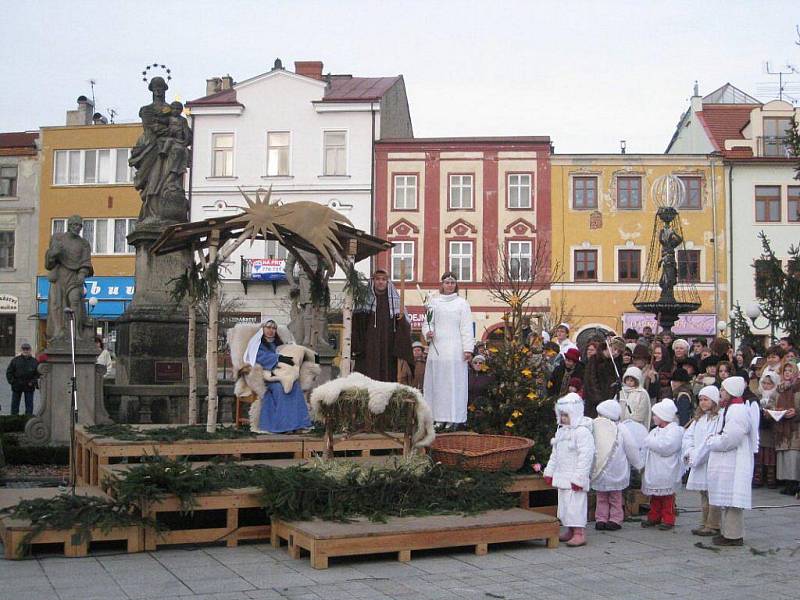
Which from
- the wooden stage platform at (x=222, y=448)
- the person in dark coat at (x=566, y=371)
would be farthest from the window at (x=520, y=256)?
the wooden stage platform at (x=222, y=448)

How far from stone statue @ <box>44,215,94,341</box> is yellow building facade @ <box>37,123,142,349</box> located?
28591 mm

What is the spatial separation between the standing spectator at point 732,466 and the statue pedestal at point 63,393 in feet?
28.6

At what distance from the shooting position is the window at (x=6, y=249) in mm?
44188

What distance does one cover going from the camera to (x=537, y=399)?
10844 millimetres

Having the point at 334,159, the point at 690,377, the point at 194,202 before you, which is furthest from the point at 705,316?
the point at 690,377

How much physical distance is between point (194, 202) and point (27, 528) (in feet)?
116

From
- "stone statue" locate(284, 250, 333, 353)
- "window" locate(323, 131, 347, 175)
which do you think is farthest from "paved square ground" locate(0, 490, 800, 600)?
"window" locate(323, 131, 347, 175)

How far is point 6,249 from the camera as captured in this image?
1747 inches

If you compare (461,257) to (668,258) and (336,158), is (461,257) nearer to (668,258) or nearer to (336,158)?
(336,158)

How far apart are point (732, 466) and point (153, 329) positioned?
30.0 ft

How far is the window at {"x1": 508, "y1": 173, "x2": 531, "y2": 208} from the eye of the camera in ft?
136

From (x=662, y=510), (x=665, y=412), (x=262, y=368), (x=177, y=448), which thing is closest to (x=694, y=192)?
(x=262, y=368)

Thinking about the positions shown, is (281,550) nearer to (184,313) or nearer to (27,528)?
(27,528)

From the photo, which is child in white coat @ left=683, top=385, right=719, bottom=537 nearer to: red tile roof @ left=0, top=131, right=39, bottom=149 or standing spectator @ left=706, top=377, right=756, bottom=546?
standing spectator @ left=706, top=377, right=756, bottom=546
